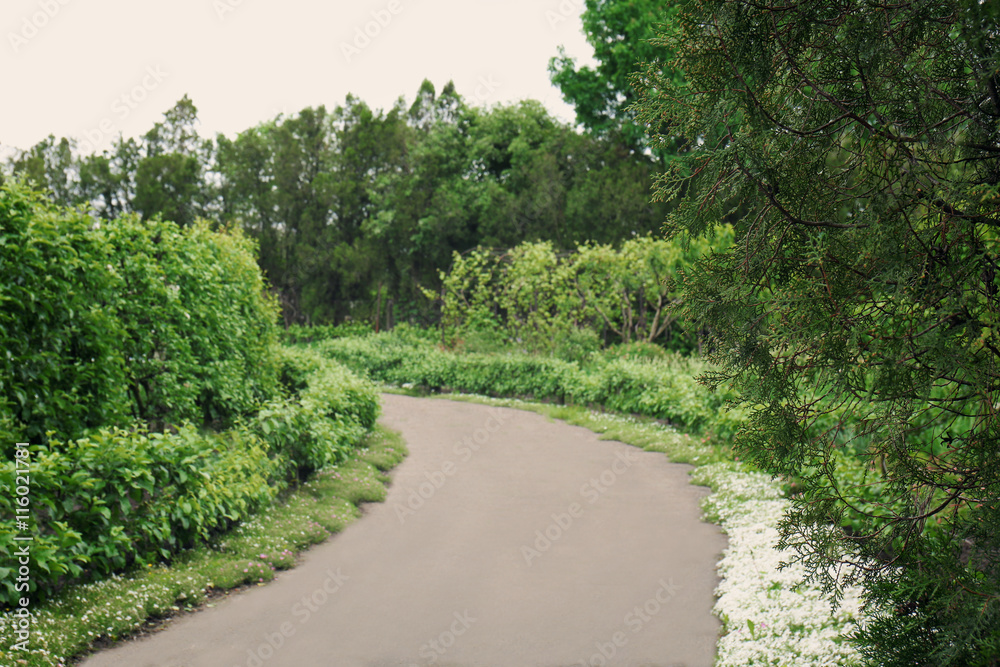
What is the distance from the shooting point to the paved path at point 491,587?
4.52 m

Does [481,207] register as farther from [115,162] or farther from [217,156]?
[115,162]

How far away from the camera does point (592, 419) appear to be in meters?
13.7

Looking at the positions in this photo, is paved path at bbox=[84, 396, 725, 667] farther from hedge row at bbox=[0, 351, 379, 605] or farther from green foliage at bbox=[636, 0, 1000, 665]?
green foliage at bbox=[636, 0, 1000, 665]

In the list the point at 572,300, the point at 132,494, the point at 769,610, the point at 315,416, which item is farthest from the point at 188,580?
the point at 572,300

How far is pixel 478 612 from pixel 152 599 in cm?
227

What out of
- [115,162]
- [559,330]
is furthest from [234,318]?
[115,162]

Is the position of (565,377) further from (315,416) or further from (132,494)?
(132,494)

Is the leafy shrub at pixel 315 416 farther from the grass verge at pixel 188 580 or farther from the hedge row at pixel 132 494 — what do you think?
the grass verge at pixel 188 580

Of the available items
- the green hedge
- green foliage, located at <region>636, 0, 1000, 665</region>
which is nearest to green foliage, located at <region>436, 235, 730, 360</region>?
the green hedge

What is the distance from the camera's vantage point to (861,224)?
2615 millimetres

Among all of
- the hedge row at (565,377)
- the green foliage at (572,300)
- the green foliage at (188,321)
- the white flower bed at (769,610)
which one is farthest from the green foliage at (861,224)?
the green foliage at (572,300)

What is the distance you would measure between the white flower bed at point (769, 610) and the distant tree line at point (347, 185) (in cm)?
2351

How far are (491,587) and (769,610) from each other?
2.12 metres

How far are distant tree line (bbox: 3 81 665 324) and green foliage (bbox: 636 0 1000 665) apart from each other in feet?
87.1
